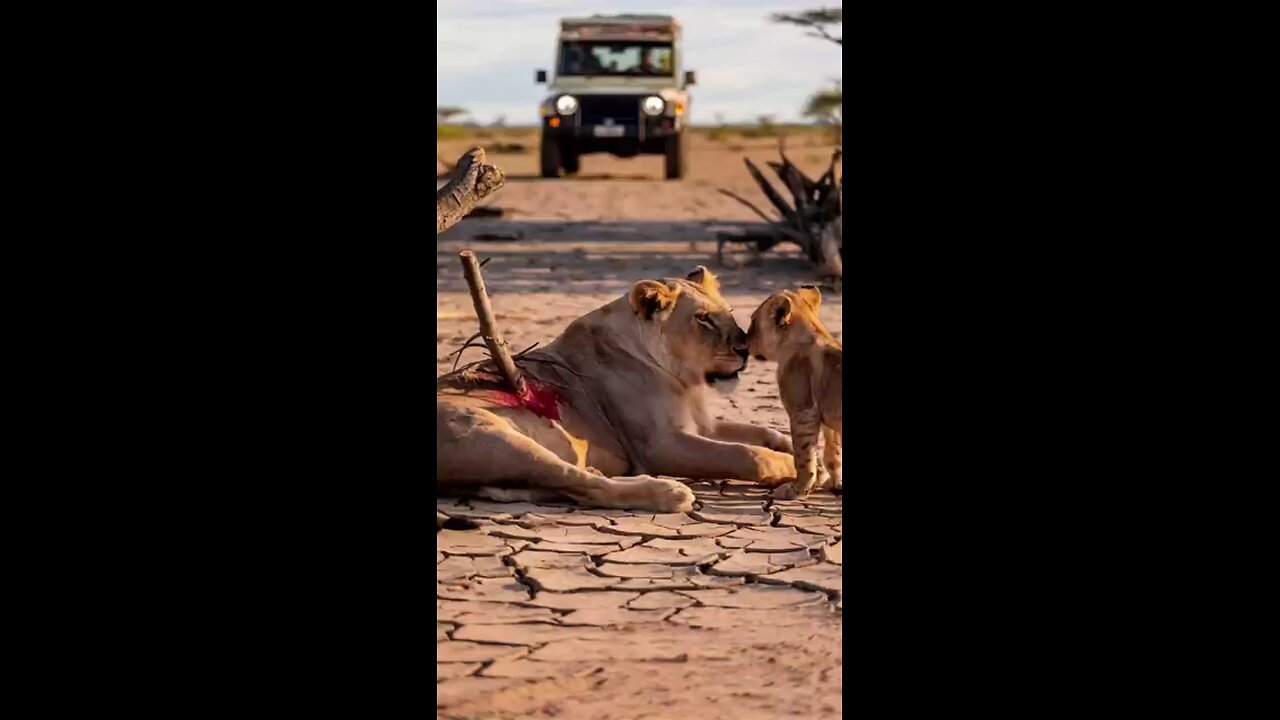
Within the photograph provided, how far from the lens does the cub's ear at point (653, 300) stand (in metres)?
6.13

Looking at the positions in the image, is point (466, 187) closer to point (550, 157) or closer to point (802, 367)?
point (802, 367)

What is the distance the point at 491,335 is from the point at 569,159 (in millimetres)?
21919

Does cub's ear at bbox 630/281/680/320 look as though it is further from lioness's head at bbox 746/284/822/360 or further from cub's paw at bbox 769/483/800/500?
cub's paw at bbox 769/483/800/500

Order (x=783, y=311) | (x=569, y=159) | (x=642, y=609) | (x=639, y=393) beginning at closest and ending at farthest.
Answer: (x=642, y=609) < (x=783, y=311) < (x=639, y=393) < (x=569, y=159)

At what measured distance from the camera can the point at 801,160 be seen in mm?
38219

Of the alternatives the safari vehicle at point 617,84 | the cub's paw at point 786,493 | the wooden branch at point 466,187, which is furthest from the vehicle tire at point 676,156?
the wooden branch at point 466,187

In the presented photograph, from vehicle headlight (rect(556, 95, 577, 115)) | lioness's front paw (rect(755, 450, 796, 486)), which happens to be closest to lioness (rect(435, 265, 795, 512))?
lioness's front paw (rect(755, 450, 796, 486))

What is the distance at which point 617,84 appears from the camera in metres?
24.4

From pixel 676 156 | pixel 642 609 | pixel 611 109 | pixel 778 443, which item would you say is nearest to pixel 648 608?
pixel 642 609

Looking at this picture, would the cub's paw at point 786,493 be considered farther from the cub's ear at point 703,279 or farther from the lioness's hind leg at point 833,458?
the cub's ear at point 703,279
